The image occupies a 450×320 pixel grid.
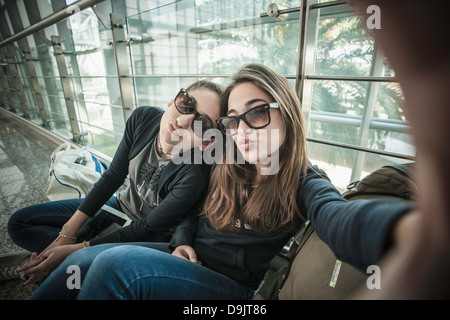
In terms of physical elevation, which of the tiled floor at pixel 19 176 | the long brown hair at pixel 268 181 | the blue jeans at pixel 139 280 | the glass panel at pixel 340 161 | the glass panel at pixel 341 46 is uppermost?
the glass panel at pixel 341 46

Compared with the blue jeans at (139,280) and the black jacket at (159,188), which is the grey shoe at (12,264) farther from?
the blue jeans at (139,280)

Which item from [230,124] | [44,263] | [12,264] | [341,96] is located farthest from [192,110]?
[341,96]

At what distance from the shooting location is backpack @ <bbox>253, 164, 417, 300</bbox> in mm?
540

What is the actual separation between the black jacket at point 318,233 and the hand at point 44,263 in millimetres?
460

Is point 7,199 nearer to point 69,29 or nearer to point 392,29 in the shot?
point 392,29

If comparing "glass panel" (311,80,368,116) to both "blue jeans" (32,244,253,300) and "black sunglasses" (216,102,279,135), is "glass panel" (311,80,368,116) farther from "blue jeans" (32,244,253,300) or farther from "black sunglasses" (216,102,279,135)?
"blue jeans" (32,244,253,300)

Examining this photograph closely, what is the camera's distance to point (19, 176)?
204cm

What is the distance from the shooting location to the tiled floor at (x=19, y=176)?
119 cm

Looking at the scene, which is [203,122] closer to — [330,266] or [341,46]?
[330,266]

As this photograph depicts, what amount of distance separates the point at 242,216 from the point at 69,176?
116 centimetres

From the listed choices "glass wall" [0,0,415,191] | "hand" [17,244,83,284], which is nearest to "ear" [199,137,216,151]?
"hand" [17,244,83,284]

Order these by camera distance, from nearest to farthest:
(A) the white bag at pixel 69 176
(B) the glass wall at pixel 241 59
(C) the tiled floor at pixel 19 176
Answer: (C) the tiled floor at pixel 19 176 → (A) the white bag at pixel 69 176 → (B) the glass wall at pixel 241 59

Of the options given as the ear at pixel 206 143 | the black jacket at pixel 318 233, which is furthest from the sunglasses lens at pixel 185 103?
the black jacket at pixel 318 233
